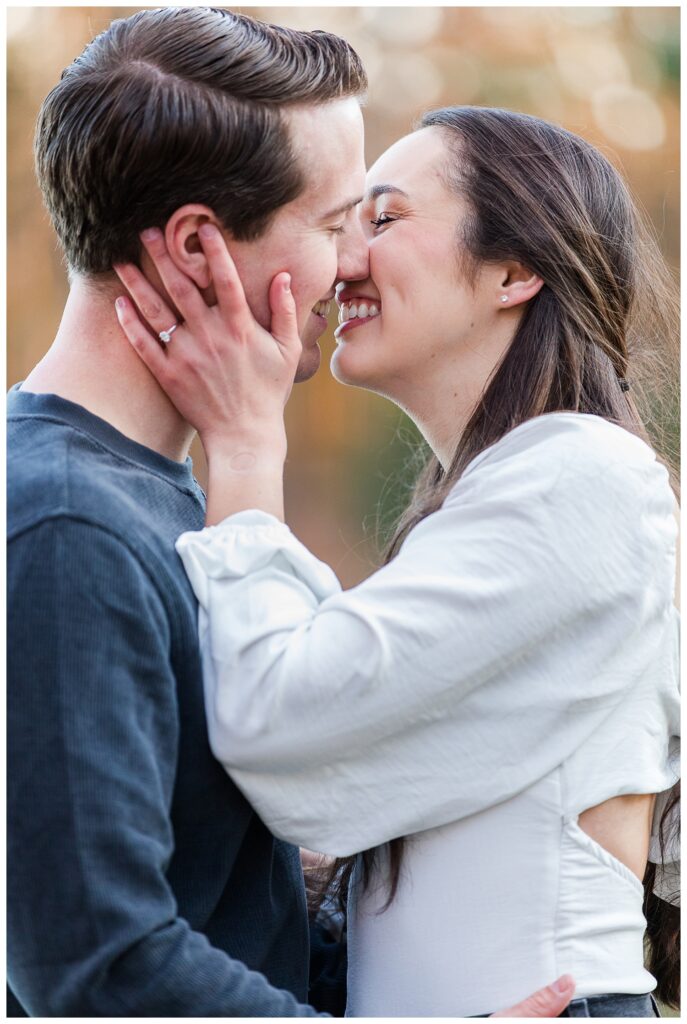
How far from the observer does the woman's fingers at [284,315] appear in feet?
5.47

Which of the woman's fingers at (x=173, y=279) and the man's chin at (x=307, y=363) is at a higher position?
the woman's fingers at (x=173, y=279)

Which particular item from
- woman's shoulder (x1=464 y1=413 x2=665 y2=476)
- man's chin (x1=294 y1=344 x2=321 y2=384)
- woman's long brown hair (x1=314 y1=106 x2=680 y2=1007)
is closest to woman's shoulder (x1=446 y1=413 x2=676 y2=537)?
woman's shoulder (x1=464 y1=413 x2=665 y2=476)

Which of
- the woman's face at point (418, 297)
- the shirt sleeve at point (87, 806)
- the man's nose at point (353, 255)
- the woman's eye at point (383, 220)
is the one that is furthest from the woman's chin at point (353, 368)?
the shirt sleeve at point (87, 806)

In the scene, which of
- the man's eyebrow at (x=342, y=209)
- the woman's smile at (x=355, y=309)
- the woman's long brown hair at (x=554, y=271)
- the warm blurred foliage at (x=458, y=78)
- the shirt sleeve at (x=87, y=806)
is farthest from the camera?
the warm blurred foliage at (x=458, y=78)

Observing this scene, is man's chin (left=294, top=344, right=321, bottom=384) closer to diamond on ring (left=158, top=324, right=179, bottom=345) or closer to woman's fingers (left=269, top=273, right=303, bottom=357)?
woman's fingers (left=269, top=273, right=303, bottom=357)

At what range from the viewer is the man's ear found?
1561 millimetres

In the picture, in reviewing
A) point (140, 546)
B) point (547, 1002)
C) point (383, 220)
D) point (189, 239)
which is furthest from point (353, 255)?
point (547, 1002)

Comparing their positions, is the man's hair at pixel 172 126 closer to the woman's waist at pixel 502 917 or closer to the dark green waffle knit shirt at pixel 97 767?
the dark green waffle knit shirt at pixel 97 767

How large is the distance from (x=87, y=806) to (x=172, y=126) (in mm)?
899

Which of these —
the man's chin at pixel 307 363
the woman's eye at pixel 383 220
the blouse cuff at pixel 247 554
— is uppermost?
the woman's eye at pixel 383 220

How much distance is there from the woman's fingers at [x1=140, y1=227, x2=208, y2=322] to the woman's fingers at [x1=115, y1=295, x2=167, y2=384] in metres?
0.06

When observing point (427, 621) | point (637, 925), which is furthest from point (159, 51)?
point (637, 925)

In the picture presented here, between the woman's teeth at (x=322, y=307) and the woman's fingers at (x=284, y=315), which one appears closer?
the woman's fingers at (x=284, y=315)

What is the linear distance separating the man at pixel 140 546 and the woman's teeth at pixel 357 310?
21 centimetres
